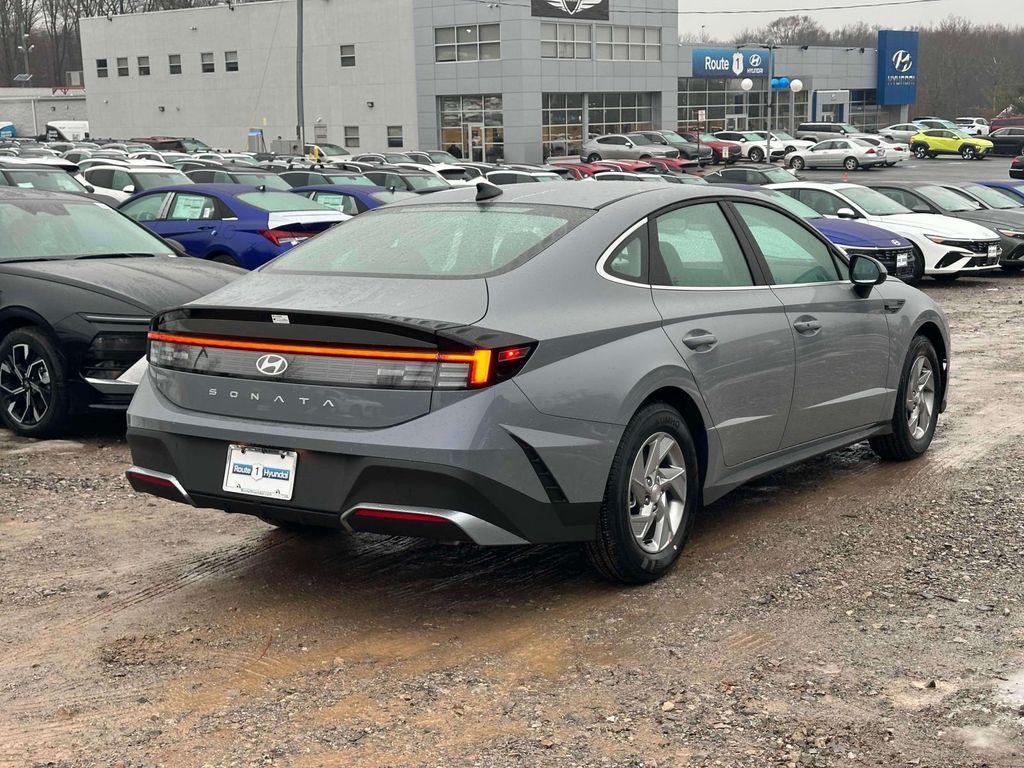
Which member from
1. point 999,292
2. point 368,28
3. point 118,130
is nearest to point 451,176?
point 999,292

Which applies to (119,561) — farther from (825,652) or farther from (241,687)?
(825,652)

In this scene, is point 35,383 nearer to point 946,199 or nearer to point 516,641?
point 516,641

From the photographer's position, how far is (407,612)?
4.92 metres

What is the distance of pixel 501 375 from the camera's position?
4.48 m

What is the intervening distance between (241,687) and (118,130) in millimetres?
78903

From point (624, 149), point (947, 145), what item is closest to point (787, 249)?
point (624, 149)

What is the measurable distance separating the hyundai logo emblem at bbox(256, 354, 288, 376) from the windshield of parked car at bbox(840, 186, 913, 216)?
16.0 meters

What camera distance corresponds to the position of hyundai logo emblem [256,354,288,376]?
4.63m

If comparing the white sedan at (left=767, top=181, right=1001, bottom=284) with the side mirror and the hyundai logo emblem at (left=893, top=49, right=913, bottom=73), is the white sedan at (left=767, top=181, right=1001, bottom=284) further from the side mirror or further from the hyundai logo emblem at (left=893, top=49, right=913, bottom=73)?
the hyundai logo emblem at (left=893, top=49, right=913, bottom=73)

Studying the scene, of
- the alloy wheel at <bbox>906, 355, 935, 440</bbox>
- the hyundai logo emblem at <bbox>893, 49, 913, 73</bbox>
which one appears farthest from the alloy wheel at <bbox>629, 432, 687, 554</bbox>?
the hyundai logo emblem at <bbox>893, 49, 913, 73</bbox>

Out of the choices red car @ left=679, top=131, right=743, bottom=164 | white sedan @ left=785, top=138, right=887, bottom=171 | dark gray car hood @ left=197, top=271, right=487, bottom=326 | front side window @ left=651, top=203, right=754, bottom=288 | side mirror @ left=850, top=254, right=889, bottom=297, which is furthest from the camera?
white sedan @ left=785, top=138, right=887, bottom=171

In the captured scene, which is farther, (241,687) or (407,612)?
(407,612)

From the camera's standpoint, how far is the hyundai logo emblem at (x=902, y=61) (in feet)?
290

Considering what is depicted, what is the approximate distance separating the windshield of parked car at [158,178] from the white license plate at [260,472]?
19.8 meters
